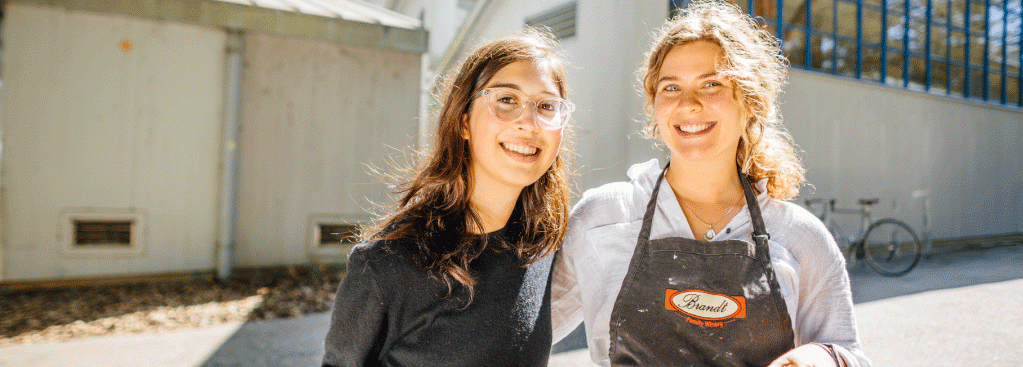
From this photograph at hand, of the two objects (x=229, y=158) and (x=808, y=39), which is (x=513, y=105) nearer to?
(x=229, y=158)

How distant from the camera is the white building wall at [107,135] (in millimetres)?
5133

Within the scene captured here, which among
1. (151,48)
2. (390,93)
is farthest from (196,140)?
(390,93)

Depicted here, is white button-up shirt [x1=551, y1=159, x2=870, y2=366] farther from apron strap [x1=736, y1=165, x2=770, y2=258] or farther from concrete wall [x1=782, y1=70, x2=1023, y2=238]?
concrete wall [x1=782, y1=70, x2=1023, y2=238]

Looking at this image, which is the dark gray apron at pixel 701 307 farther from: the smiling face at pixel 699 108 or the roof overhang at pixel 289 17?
the roof overhang at pixel 289 17

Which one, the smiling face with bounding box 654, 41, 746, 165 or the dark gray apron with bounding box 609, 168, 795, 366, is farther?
the smiling face with bounding box 654, 41, 746, 165

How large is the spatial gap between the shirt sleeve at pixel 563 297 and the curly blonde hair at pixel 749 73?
637 mm

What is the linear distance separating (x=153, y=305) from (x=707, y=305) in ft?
16.3

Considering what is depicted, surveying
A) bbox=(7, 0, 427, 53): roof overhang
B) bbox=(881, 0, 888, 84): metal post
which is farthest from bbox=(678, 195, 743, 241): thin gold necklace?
bbox=(881, 0, 888, 84): metal post

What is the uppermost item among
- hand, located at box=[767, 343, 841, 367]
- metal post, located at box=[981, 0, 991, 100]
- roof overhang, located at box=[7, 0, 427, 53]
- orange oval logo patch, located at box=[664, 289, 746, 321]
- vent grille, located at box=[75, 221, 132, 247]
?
roof overhang, located at box=[7, 0, 427, 53]

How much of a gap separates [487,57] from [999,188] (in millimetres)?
2607

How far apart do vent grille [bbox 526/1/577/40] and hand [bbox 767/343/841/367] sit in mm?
5496

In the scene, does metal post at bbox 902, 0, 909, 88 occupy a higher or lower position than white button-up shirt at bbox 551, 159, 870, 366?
higher

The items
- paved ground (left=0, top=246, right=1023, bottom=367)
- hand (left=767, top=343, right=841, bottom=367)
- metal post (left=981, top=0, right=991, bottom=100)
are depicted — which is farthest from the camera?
metal post (left=981, top=0, right=991, bottom=100)

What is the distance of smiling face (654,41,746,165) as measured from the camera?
5.09 ft
